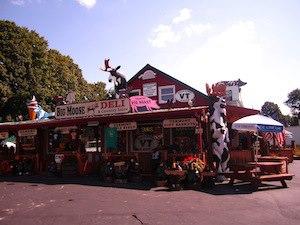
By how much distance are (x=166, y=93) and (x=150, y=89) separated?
1.41 m

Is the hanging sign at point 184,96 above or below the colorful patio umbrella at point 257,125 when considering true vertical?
above

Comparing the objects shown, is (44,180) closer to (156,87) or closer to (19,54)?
(156,87)

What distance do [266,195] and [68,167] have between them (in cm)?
982

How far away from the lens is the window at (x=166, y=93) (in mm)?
→ 28562

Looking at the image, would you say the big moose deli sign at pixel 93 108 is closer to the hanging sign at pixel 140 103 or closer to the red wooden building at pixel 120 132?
the red wooden building at pixel 120 132

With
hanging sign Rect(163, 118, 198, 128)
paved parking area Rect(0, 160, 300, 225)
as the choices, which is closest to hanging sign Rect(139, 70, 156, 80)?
hanging sign Rect(163, 118, 198, 128)

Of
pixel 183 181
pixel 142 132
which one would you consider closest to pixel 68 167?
pixel 142 132

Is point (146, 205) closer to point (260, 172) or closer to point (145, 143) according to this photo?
point (260, 172)

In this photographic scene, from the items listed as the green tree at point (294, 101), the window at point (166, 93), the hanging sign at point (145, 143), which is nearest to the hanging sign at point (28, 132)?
the hanging sign at point (145, 143)

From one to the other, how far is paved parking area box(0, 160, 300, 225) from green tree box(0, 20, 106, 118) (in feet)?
66.5

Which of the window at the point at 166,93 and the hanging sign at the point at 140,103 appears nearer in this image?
the hanging sign at the point at 140,103

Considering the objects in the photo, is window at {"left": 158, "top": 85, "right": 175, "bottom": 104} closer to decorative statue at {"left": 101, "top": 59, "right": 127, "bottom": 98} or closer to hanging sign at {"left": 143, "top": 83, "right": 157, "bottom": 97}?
hanging sign at {"left": 143, "top": 83, "right": 157, "bottom": 97}

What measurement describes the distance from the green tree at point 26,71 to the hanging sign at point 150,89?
1085 centimetres

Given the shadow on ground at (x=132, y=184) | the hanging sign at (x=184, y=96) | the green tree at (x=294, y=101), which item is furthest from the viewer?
the green tree at (x=294, y=101)
